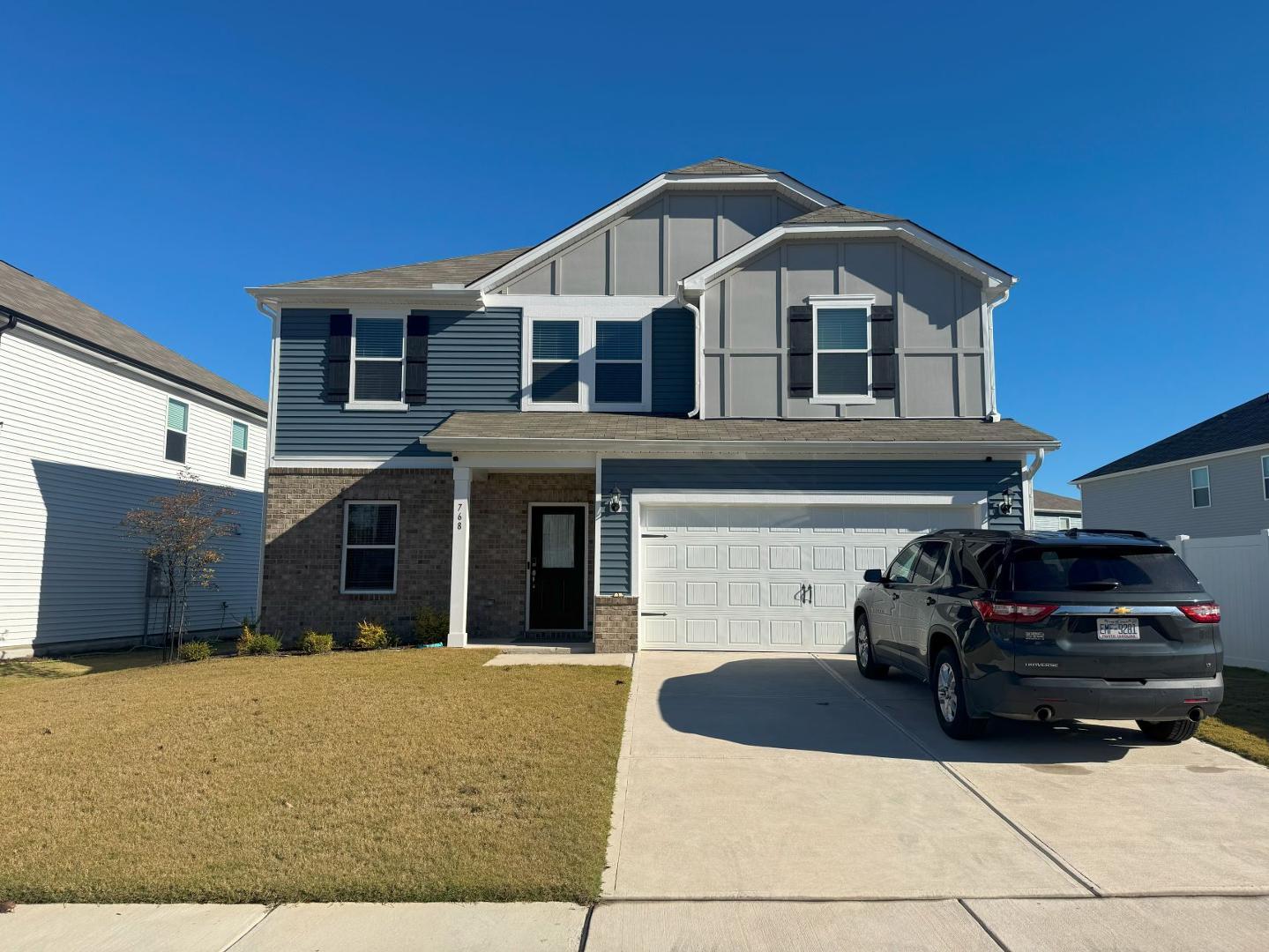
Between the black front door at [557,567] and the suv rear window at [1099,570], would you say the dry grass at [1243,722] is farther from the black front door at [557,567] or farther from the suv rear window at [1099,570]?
the black front door at [557,567]

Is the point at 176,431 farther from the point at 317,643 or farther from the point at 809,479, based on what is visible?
the point at 809,479

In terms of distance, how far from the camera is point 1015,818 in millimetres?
4965

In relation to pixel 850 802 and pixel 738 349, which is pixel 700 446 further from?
pixel 850 802

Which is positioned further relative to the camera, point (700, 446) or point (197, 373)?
point (197, 373)

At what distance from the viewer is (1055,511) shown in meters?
38.6

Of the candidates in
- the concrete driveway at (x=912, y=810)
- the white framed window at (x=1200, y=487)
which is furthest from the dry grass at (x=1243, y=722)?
the white framed window at (x=1200, y=487)

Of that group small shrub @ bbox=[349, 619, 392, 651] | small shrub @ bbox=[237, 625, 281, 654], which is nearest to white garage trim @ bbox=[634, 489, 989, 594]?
small shrub @ bbox=[349, 619, 392, 651]

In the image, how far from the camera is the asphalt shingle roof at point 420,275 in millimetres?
13922

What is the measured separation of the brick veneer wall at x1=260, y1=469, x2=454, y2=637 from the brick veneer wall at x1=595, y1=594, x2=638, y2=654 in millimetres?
3061

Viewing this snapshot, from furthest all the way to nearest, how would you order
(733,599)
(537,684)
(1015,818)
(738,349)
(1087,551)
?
(738,349)
(733,599)
(537,684)
(1087,551)
(1015,818)

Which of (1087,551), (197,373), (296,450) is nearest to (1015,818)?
(1087,551)

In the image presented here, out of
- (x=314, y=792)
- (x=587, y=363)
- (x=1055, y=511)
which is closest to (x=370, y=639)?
(x=587, y=363)

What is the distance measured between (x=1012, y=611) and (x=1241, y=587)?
23.6 ft

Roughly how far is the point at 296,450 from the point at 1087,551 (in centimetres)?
1191
